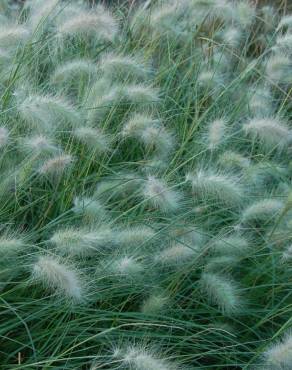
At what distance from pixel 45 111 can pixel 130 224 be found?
0.47 meters

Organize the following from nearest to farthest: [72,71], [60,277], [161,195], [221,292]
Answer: [60,277] → [221,292] → [161,195] → [72,71]

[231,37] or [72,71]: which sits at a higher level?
[231,37]

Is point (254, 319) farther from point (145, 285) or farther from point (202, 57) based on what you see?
point (202, 57)

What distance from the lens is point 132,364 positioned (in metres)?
1.77

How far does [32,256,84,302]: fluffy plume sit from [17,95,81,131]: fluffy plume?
555 mm

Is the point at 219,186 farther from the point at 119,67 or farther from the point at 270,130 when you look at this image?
the point at 119,67

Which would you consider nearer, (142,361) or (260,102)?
(142,361)

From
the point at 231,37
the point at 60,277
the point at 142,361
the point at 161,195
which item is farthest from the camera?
the point at 231,37

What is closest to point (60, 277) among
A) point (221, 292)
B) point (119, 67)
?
point (221, 292)

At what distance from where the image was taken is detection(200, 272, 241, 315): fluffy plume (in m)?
2.06

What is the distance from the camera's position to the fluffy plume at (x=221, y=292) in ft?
6.77

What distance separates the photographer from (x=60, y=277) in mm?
1814

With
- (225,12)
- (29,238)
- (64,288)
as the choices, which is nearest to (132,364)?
(64,288)

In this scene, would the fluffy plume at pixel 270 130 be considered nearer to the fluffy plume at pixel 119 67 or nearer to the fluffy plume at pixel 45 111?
the fluffy plume at pixel 119 67
